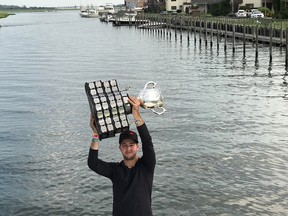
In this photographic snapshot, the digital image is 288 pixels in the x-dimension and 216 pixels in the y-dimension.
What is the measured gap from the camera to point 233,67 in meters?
45.5

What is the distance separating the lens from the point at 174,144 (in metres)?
21.0

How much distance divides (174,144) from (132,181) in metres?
14.2

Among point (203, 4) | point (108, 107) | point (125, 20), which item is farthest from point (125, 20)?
point (108, 107)

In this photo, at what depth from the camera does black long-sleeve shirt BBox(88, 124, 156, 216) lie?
271 inches

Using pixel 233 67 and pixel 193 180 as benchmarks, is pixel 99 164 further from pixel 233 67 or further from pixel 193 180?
pixel 233 67

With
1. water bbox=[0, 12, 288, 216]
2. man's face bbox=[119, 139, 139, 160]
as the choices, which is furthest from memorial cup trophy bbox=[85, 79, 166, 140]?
water bbox=[0, 12, 288, 216]

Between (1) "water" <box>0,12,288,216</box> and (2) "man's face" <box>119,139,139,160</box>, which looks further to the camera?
(1) "water" <box>0,12,288,216</box>

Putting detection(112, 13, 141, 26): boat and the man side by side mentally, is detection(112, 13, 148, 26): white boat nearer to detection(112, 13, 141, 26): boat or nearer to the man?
detection(112, 13, 141, 26): boat

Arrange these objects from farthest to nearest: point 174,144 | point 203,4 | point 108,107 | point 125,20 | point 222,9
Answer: point 203,4 < point 125,20 < point 222,9 < point 174,144 < point 108,107

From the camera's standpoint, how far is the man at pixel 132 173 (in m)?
6.89

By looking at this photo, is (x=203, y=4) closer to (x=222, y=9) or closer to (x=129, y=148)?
(x=222, y=9)

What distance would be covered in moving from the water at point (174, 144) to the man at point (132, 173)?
7.81m

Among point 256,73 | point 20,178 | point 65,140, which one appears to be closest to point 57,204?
point 20,178

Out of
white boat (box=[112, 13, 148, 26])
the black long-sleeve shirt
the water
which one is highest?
white boat (box=[112, 13, 148, 26])
